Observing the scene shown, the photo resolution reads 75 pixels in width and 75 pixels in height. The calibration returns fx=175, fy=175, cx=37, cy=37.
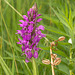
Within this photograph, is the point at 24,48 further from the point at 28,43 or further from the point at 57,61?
the point at 57,61

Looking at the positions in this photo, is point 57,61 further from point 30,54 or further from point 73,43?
point 73,43

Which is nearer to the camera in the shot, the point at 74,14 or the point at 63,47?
the point at 63,47

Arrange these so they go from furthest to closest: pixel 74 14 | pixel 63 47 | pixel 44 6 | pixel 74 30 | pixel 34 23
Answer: pixel 44 6, pixel 74 14, pixel 63 47, pixel 74 30, pixel 34 23

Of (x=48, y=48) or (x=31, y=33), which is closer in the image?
(x=31, y=33)

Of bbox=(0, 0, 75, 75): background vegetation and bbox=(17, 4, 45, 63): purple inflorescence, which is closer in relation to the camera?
bbox=(17, 4, 45, 63): purple inflorescence

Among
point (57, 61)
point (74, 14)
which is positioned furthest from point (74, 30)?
point (57, 61)

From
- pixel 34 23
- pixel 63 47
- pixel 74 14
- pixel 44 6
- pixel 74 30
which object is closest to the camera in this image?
pixel 34 23

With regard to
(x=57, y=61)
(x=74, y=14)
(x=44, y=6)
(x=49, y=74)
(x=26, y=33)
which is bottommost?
(x=49, y=74)

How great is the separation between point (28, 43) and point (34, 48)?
0.12 ft

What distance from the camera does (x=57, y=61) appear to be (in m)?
0.81

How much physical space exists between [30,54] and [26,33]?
0.09m

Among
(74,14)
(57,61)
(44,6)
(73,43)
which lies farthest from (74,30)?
(44,6)

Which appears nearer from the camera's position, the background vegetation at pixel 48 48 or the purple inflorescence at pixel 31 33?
the purple inflorescence at pixel 31 33

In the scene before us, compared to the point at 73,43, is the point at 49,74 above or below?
below
